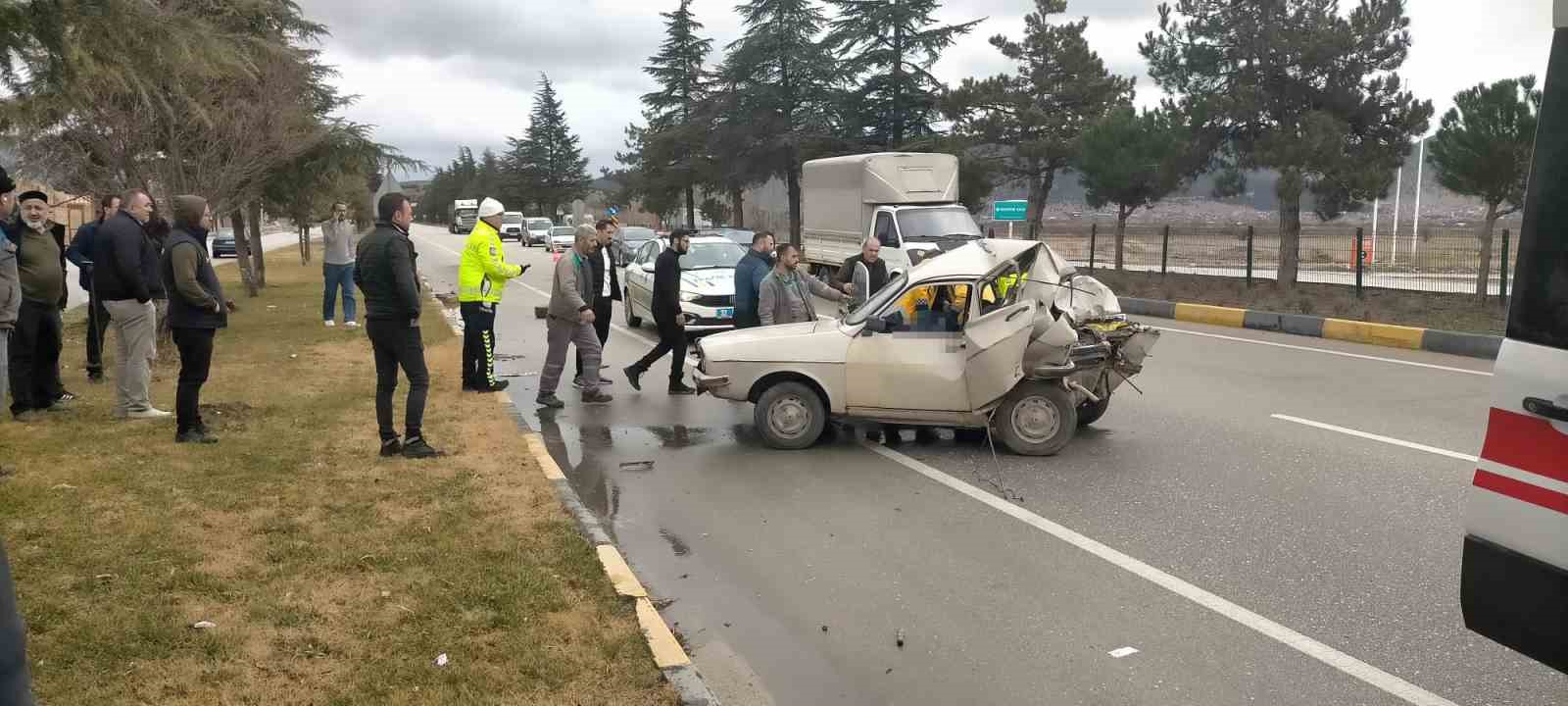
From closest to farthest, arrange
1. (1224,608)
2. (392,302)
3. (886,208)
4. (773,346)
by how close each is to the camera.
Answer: (1224,608) < (392,302) < (773,346) < (886,208)

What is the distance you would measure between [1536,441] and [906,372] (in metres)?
4.95

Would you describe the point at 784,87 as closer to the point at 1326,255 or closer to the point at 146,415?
the point at 1326,255

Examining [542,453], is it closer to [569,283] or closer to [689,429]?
[689,429]

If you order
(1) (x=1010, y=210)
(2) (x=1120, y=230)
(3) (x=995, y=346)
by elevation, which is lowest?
(3) (x=995, y=346)

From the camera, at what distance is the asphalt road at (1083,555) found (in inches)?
167

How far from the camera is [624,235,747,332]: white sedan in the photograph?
14.0 m

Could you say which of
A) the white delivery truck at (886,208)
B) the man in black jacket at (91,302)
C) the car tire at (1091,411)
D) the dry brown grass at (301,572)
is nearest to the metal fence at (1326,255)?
the white delivery truck at (886,208)

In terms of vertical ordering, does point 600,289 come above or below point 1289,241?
below

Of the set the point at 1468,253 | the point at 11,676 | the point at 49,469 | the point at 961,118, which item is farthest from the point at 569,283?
the point at 961,118

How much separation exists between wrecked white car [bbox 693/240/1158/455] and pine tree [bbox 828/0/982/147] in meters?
32.1

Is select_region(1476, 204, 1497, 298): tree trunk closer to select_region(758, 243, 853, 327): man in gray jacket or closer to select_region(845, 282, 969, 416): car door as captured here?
select_region(758, 243, 853, 327): man in gray jacket

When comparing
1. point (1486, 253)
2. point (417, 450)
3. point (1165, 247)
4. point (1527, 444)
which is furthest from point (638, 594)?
point (1165, 247)

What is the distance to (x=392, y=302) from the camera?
7.16m

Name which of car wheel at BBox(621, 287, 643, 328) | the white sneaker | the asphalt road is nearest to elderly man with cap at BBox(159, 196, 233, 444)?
the white sneaker
